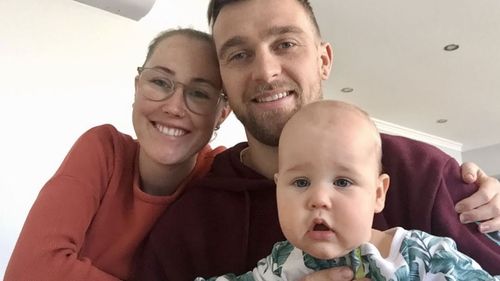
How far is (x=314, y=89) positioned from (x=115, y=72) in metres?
1.63

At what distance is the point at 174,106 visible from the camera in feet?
4.53

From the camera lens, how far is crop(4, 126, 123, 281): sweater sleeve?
1193 mm

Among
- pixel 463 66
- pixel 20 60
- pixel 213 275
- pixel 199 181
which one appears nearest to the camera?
pixel 213 275

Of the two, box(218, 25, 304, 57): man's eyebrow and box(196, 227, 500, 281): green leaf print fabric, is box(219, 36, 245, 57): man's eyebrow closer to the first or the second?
box(218, 25, 304, 57): man's eyebrow

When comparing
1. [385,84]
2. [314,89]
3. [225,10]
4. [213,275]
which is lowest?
[213,275]

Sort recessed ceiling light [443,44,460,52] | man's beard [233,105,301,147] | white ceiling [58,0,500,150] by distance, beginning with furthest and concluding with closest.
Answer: recessed ceiling light [443,44,460,52], white ceiling [58,0,500,150], man's beard [233,105,301,147]

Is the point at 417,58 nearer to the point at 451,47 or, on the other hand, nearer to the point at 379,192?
the point at 451,47

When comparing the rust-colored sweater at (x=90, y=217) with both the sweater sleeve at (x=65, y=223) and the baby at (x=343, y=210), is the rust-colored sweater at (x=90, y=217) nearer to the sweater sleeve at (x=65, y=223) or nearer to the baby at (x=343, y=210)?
the sweater sleeve at (x=65, y=223)

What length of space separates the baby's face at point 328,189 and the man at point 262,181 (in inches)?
11.5

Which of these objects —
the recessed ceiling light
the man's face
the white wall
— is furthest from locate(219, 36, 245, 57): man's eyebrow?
the white wall

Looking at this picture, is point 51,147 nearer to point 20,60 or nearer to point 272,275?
point 20,60

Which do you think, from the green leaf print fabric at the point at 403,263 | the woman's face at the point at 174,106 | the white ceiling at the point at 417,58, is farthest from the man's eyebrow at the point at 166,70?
the white ceiling at the point at 417,58

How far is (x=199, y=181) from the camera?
1.36 metres

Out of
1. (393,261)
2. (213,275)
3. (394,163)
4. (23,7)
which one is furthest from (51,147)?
(393,261)
